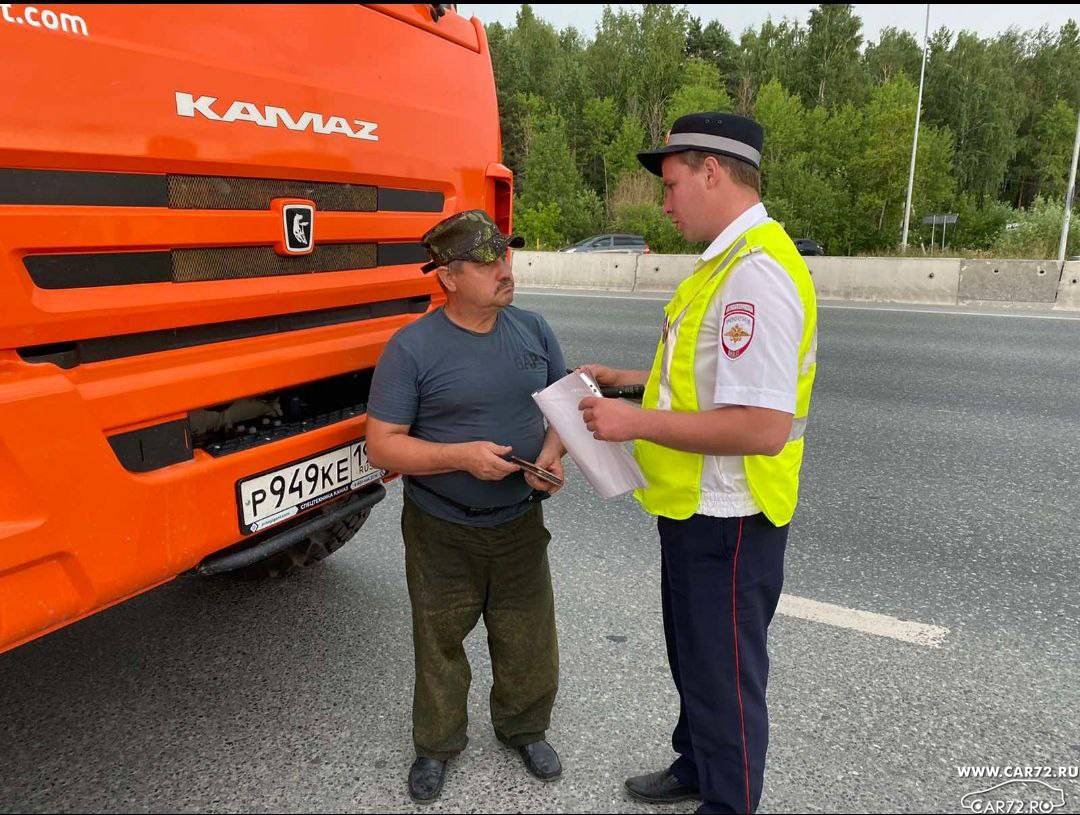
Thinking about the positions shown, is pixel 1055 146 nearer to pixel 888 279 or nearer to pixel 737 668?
pixel 888 279

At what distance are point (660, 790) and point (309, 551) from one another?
180 centimetres

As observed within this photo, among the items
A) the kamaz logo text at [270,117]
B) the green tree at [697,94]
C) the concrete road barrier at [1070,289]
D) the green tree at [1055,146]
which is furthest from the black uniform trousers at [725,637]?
the green tree at [1055,146]

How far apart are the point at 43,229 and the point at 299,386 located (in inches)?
37.3

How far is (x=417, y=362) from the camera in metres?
2.13

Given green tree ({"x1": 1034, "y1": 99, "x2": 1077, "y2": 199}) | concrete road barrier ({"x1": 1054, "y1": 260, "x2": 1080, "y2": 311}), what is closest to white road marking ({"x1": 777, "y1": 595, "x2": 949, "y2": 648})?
concrete road barrier ({"x1": 1054, "y1": 260, "x2": 1080, "y2": 311})

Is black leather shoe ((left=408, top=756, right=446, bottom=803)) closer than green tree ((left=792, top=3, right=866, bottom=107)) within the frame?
Yes

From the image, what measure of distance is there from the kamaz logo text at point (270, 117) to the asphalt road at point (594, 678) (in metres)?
1.75

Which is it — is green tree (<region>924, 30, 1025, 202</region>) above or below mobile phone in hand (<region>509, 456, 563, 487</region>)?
above

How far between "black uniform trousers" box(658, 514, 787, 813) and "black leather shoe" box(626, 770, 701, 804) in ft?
0.52

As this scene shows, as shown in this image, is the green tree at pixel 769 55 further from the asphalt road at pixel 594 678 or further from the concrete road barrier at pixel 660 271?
the asphalt road at pixel 594 678

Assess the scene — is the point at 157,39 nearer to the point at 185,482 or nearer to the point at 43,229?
the point at 43,229

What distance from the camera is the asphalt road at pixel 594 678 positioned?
2.23 meters

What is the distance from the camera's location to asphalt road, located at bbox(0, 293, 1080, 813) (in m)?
2.23

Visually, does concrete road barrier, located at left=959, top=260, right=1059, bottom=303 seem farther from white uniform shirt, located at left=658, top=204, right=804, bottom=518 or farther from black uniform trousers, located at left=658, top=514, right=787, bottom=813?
Answer: white uniform shirt, located at left=658, top=204, right=804, bottom=518
